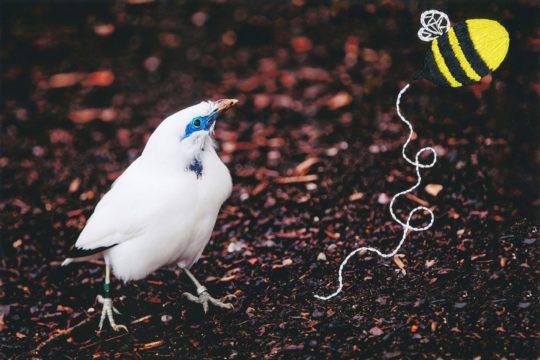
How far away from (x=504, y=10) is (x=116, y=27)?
3.29 meters

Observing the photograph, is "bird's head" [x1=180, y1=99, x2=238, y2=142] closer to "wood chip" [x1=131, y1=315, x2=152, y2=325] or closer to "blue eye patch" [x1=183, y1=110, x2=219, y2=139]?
"blue eye patch" [x1=183, y1=110, x2=219, y2=139]

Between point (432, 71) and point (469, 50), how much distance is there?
0.53 ft

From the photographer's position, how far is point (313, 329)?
316 centimetres

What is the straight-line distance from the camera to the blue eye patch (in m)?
2.94

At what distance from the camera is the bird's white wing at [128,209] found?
9.93 ft

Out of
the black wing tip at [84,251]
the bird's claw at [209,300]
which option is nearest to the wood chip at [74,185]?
the black wing tip at [84,251]

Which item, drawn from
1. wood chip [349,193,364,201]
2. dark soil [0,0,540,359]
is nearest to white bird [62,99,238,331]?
dark soil [0,0,540,359]

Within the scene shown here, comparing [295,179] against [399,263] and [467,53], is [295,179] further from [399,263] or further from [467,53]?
[467,53]

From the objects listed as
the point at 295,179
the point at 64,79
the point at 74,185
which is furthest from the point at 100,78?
the point at 295,179

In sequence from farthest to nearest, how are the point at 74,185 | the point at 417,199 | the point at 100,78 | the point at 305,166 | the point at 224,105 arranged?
the point at 100,78 → the point at 74,185 → the point at 305,166 → the point at 417,199 → the point at 224,105

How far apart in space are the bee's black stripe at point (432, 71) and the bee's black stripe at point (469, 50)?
0.12 metres

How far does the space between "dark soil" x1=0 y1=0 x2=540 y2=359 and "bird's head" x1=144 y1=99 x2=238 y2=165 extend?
87cm

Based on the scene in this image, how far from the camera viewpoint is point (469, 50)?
2850 millimetres

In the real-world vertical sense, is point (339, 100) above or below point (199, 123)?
below
